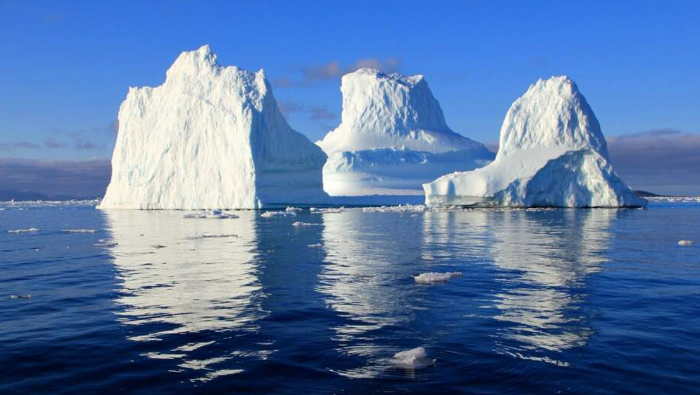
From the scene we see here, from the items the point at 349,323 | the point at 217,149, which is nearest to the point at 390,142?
the point at 217,149

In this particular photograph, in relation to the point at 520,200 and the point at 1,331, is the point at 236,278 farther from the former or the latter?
the point at 520,200

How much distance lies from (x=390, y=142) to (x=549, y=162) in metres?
42.8

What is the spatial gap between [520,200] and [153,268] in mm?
37238

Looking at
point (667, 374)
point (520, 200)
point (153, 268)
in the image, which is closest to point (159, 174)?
point (520, 200)

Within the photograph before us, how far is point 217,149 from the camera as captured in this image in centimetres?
5078

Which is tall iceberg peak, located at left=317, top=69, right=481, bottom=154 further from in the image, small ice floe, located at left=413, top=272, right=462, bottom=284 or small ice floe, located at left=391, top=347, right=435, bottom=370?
small ice floe, located at left=391, top=347, right=435, bottom=370

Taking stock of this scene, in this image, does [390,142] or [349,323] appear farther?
[390,142]

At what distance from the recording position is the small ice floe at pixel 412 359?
6188 millimetres

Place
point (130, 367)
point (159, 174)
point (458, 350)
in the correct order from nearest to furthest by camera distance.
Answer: point (130, 367), point (458, 350), point (159, 174)

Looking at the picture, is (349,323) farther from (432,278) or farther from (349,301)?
(432,278)

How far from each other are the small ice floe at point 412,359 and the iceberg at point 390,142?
66.6m

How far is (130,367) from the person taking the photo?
636 centimetres

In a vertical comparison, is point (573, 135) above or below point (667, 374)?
above

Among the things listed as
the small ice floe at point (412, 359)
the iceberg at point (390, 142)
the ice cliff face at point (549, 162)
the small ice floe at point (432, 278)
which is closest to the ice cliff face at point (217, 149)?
the ice cliff face at point (549, 162)
